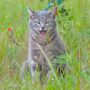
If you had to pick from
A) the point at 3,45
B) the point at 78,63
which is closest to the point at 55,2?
the point at 3,45

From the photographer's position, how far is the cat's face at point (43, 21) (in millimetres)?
5832

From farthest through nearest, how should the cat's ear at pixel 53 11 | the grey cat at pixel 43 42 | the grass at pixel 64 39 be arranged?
the cat's ear at pixel 53 11 < the grey cat at pixel 43 42 < the grass at pixel 64 39

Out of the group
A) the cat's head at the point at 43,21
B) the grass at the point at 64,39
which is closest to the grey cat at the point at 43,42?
the cat's head at the point at 43,21

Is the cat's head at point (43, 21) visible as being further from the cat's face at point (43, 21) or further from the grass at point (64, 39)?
the grass at point (64, 39)

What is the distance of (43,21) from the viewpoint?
5.91m

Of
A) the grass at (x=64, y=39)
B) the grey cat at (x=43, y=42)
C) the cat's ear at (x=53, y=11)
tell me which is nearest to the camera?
the grass at (x=64, y=39)

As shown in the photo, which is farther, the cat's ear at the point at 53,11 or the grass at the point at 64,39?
the cat's ear at the point at 53,11

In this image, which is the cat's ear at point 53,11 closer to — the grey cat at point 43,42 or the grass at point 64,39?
the grey cat at point 43,42

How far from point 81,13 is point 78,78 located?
2227 mm

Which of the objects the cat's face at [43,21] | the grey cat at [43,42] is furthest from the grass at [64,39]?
the cat's face at [43,21]

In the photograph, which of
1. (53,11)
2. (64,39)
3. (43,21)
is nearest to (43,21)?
(43,21)

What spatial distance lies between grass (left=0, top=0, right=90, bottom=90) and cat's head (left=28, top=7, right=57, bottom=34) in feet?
1.08

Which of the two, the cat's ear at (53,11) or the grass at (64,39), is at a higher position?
the cat's ear at (53,11)

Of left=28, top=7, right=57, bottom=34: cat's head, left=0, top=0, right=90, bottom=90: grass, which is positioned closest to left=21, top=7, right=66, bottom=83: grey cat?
left=28, top=7, right=57, bottom=34: cat's head
